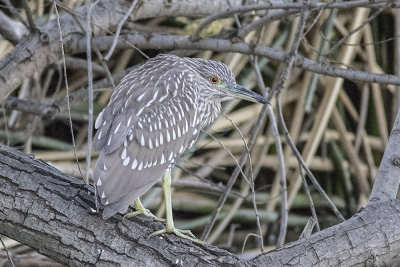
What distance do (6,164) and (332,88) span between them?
3009mm

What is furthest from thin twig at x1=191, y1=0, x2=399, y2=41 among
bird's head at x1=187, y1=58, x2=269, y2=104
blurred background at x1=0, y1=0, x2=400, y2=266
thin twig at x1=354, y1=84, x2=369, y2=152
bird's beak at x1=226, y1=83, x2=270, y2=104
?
thin twig at x1=354, y1=84, x2=369, y2=152

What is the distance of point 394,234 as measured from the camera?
2.46m

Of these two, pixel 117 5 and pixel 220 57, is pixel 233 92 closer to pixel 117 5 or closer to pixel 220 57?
pixel 117 5

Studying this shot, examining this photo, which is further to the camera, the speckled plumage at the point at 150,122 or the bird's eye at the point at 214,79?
the bird's eye at the point at 214,79

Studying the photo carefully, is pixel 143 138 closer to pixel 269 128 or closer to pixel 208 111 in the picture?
pixel 208 111

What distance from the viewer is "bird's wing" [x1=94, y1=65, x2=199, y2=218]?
8.28 ft

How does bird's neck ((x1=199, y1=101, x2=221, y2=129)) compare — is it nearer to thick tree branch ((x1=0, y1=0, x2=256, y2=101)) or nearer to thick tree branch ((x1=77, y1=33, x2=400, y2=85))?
thick tree branch ((x1=77, y1=33, x2=400, y2=85))

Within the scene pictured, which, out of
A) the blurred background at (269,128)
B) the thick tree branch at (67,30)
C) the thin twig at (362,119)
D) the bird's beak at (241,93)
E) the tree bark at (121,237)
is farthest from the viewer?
the thin twig at (362,119)

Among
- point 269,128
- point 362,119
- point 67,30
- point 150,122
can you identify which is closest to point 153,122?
point 150,122

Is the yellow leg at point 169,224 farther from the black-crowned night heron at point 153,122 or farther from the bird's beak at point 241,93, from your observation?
the bird's beak at point 241,93

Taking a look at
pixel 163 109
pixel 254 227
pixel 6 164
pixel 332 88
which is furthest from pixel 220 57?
pixel 6 164

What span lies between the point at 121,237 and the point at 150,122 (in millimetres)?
553

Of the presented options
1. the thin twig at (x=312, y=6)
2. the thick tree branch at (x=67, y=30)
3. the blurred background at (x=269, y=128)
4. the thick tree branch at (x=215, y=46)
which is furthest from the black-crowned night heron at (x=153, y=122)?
the blurred background at (x=269, y=128)

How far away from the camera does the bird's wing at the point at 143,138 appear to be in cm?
252
